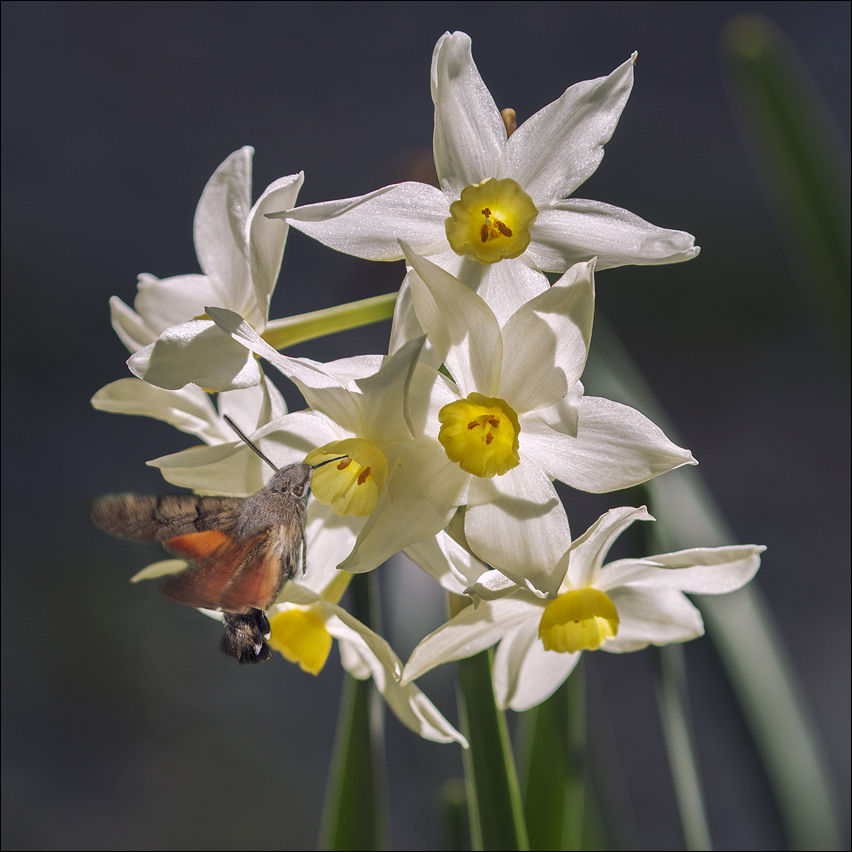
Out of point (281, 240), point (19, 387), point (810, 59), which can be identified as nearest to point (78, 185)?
point (19, 387)

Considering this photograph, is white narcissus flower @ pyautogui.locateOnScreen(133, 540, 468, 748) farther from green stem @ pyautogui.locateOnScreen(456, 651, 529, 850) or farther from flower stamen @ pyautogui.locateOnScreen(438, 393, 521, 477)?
flower stamen @ pyautogui.locateOnScreen(438, 393, 521, 477)

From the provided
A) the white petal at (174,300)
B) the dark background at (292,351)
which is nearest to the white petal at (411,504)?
the white petal at (174,300)

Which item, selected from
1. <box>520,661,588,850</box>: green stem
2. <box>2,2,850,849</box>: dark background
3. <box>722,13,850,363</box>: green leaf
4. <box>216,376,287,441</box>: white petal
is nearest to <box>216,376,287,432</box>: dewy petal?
<box>216,376,287,441</box>: white petal

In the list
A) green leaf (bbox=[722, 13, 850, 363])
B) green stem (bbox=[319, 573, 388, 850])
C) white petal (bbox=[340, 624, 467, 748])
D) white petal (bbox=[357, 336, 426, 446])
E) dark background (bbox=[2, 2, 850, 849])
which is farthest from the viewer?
dark background (bbox=[2, 2, 850, 849])

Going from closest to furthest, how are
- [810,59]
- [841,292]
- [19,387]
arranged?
[841,292] < [19,387] < [810,59]

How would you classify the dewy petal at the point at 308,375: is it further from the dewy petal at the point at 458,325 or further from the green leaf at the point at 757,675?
the green leaf at the point at 757,675

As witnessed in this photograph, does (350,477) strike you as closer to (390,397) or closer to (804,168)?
(390,397)

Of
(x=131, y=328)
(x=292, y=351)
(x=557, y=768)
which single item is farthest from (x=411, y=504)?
(x=292, y=351)

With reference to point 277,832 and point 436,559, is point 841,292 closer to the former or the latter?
point 436,559
